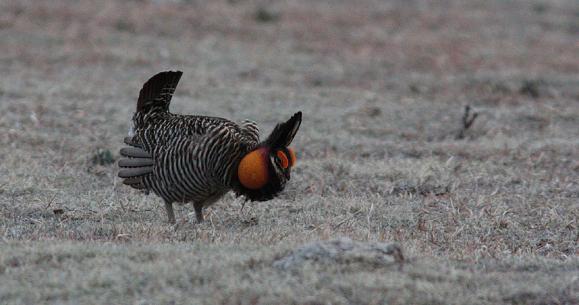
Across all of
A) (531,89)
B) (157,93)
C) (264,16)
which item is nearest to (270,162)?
(157,93)

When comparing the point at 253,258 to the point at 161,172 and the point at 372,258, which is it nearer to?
the point at 372,258

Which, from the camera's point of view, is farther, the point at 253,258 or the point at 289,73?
the point at 289,73

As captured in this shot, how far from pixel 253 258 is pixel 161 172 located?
1.73 m

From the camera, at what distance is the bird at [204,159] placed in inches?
252

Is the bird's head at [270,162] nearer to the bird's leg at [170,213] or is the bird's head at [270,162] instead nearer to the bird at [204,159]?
the bird at [204,159]

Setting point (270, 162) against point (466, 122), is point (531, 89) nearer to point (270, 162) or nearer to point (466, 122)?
point (466, 122)

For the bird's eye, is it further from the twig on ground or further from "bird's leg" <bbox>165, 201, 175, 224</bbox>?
the twig on ground

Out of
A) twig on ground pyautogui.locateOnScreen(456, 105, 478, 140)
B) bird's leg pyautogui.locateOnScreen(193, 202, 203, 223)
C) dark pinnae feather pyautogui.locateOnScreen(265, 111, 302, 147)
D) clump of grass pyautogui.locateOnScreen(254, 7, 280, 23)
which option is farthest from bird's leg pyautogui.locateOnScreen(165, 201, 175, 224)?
clump of grass pyautogui.locateOnScreen(254, 7, 280, 23)

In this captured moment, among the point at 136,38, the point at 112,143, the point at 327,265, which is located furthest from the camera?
the point at 136,38

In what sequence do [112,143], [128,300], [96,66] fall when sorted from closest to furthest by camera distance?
[128,300] → [112,143] → [96,66]

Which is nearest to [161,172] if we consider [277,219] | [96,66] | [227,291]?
[277,219]

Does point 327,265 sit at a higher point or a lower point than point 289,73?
higher

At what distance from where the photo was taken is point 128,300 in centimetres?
482

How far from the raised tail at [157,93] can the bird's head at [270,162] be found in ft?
4.18
